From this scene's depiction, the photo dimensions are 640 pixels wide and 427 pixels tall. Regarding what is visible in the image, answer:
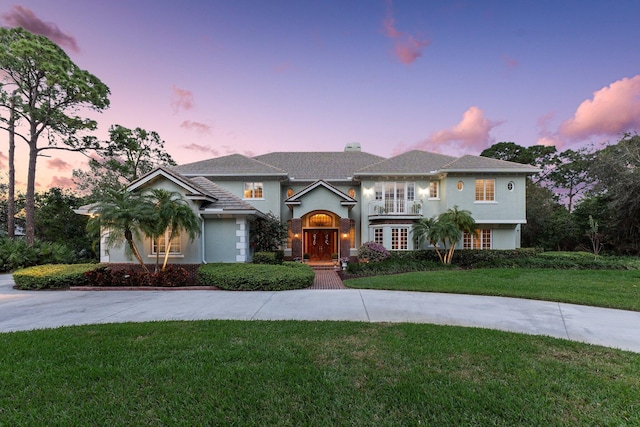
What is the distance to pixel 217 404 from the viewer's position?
301 centimetres

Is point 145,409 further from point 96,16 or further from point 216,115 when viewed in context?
point 216,115

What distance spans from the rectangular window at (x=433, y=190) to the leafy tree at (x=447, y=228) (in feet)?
7.01

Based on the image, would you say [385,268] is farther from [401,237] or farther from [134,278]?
[134,278]

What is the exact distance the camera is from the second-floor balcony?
17.7m

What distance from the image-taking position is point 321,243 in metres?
18.8

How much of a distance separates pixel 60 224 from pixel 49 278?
12.1 meters

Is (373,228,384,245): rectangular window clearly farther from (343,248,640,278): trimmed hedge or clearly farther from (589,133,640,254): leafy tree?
(589,133,640,254): leafy tree

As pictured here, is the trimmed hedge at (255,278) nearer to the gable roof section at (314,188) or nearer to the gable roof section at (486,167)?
the gable roof section at (314,188)

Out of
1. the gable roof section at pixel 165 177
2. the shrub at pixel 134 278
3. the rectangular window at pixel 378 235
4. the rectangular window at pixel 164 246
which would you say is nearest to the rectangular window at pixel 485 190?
the rectangular window at pixel 378 235

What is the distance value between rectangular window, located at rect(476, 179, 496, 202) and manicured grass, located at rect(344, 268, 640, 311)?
608 cm

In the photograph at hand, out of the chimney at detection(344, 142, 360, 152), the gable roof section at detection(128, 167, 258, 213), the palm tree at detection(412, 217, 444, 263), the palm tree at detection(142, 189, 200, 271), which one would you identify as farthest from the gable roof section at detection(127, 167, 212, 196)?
the chimney at detection(344, 142, 360, 152)

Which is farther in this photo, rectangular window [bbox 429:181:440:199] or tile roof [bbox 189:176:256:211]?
rectangular window [bbox 429:181:440:199]

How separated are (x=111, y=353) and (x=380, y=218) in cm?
1509

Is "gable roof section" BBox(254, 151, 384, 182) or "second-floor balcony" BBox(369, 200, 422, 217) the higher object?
"gable roof section" BBox(254, 151, 384, 182)
